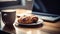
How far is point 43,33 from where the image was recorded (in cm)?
76

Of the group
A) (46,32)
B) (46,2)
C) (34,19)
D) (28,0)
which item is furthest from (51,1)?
(28,0)

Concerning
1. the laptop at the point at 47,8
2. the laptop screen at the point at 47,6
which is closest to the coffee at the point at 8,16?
the laptop at the point at 47,8

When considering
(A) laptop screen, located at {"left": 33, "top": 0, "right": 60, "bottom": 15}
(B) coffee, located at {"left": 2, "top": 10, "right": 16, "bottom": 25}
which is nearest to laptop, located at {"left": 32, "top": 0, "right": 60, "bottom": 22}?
(A) laptop screen, located at {"left": 33, "top": 0, "right": 60, "bottom": 15}

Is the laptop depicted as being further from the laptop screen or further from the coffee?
the coffee

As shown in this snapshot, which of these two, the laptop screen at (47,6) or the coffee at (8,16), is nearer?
the coffee at (8,16)

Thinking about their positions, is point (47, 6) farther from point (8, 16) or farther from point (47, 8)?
point (8, 16)

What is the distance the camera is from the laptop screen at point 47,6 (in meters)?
1.36

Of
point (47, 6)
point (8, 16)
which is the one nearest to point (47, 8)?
point (47, 6)

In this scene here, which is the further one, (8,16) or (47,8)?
(47,8)

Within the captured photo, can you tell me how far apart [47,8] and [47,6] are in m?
0.02

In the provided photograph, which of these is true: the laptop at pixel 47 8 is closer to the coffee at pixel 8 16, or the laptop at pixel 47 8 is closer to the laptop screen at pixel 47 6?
the laptop screen at pixel 47 6

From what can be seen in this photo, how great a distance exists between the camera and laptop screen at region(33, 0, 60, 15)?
4.47ft

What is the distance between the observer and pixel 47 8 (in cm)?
145

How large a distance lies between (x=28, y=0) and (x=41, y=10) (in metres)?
1.15
